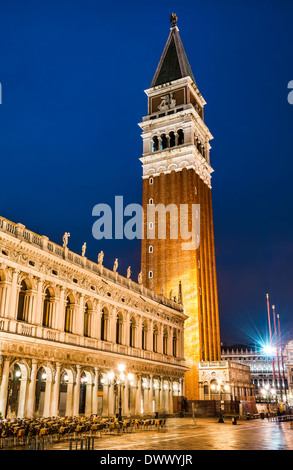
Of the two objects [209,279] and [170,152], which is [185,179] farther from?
[209,279]

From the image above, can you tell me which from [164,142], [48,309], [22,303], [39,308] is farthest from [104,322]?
[164,142]

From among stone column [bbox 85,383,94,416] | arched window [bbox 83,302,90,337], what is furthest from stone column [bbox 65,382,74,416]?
arched window [bbox 83,302,90,337]

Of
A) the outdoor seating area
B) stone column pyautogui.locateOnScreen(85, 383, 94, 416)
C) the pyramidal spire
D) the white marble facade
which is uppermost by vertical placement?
the pyramidal spire

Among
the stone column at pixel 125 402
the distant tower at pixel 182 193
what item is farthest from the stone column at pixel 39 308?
the distant tower at pixel 182 193

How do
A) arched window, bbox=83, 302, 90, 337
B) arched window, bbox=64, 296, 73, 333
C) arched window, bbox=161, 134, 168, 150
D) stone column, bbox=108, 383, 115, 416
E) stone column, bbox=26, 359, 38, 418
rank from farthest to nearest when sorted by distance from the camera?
arched window, bbox=161, 134, 168, 150
stone column, bbox=108, 383, 115, 416
arched window, bbox=83, 302, 90, 337
arched window, bbox=64, 296, 73, 333
stone column, bbox=26, 359, 38, 418

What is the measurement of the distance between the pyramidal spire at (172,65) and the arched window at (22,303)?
5289cm

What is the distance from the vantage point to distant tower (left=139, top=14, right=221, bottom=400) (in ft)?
194

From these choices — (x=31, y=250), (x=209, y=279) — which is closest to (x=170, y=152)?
(x=209, y=279)

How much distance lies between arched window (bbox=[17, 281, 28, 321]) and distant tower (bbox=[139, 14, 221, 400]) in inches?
1226

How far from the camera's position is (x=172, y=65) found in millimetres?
75312

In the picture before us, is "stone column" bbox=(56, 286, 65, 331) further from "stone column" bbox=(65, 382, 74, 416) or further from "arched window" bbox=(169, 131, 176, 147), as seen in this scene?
"arched window" bbox=(169, 131, 176, 147)

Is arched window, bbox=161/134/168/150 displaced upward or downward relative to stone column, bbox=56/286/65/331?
upward

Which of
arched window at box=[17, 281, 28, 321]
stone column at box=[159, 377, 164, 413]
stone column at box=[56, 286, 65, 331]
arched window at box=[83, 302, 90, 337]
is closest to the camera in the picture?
arched window at box=[17, 281, 28, 321]
